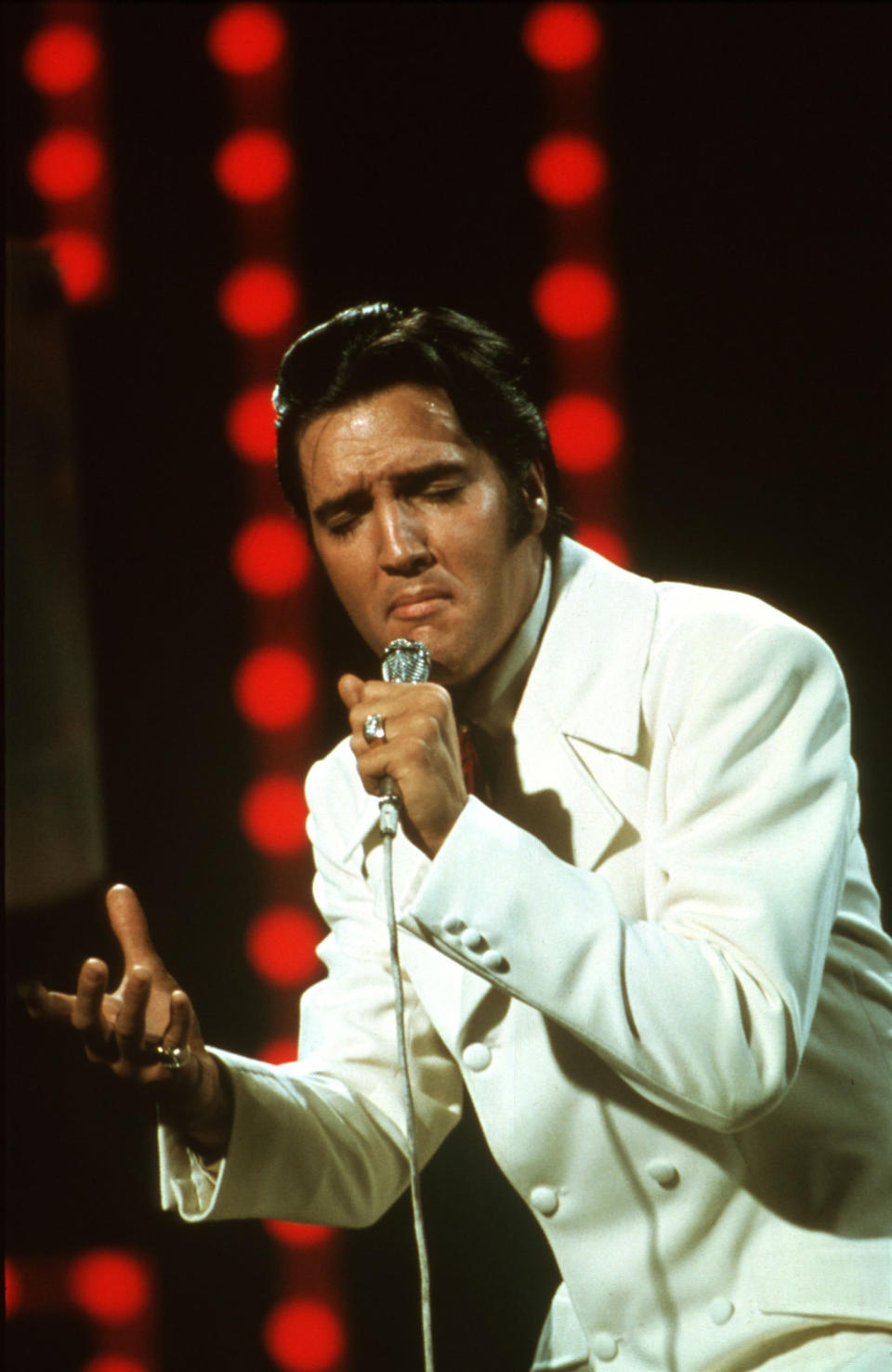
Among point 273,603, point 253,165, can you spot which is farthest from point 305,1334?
point 253,165

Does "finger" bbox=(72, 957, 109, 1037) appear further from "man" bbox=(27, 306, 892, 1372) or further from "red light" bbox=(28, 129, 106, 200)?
"red light" bbox=(28, 129, 106, 200)

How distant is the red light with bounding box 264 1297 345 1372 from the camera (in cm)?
189

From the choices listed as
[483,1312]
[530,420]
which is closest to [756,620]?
[530,420]

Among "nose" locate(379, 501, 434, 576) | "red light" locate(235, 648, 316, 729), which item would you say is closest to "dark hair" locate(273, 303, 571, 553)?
"nose" locate(379, 501, 434, 576)

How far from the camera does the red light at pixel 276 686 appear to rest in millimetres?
1902

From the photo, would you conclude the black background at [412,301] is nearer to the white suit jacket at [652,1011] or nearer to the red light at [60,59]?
the red light at [60,59]

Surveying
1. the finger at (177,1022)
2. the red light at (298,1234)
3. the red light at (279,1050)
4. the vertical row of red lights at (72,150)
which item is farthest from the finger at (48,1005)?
the vertical row of red lights at (72,150)

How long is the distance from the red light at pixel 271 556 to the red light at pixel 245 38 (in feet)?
2.33

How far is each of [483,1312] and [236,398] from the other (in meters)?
1.53

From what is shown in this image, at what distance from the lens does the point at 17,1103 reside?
1865mm

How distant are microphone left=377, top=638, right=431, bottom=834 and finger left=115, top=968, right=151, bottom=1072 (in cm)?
31

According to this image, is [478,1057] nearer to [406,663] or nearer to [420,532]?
[406,663]

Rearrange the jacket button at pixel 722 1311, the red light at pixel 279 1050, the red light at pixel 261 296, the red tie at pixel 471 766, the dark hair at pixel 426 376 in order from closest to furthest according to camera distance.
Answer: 1. the jacket button at pixel 722 1311
2. the red tie at pixel 471 766
3. the dark hair at pixel 426 376
4. the red light at pixel 261 296
5. the red light at pixel 279 1050

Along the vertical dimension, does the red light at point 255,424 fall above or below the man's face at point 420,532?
above
